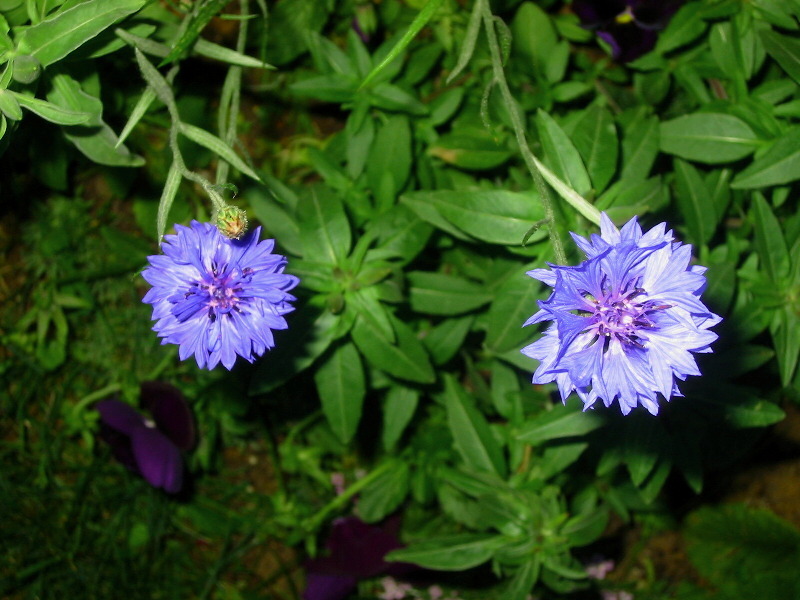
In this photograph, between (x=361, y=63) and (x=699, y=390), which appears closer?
(x=699, y=390)

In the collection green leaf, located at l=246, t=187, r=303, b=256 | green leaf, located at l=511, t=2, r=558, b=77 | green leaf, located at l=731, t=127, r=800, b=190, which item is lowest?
green leaf, located at l=731, t=127, r=800, b=190

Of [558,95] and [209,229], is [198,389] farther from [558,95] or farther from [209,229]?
[558,95]

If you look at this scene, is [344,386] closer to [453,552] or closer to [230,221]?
[453,552]

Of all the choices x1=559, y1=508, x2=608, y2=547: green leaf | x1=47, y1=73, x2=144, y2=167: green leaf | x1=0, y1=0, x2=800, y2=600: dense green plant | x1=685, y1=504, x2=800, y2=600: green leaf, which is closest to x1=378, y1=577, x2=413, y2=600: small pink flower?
x1=0, y1=0, x2=800, y2=600: dense green plant

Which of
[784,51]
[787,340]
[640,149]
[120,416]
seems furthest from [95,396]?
[784,51]

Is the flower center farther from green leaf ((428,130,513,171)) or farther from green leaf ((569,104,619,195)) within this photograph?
green leaf ((428,130,513,171))

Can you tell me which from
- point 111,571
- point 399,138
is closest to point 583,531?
point 399,138
